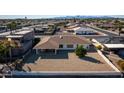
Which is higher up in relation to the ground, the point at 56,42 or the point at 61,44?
the point at 56,42

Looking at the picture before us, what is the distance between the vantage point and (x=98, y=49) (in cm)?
2923

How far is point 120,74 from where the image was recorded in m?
17.0

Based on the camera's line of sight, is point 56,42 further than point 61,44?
Yes

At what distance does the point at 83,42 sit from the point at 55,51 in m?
4.62

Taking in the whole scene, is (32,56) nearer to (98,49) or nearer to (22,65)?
(22,65)

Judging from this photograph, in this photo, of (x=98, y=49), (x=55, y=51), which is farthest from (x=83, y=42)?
(x=55, y=51)

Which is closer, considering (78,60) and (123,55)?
(78,60)
